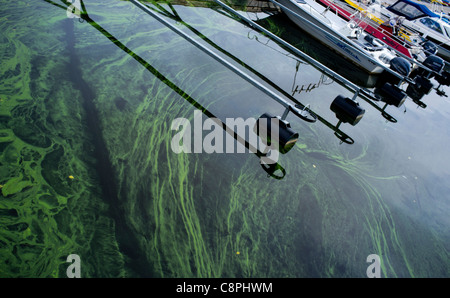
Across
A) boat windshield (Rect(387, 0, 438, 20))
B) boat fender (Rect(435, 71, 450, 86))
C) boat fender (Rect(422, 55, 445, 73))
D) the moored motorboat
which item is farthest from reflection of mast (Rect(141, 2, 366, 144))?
boat windshield (Rect(387, 0, 438, 20))

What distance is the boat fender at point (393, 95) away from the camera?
369 centimetres

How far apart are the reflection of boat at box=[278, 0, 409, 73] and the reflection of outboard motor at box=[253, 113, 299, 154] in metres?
2.81

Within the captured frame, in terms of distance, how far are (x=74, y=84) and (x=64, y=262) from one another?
69.3 inches

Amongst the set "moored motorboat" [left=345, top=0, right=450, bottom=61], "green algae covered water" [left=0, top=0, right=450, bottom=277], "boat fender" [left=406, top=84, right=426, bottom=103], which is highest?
"moored motorboat" [left=345, top=0, right=450, bottom=61]

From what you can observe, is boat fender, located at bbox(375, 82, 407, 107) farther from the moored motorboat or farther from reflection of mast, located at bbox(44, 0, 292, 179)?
the moored motorboat

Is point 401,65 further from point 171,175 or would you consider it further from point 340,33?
point 171,175

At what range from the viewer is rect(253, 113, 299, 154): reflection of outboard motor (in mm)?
2293

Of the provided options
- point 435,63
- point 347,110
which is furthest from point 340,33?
point 347,110

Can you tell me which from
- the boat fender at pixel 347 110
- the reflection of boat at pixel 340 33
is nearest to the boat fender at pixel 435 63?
the reflection of boat at pixel 340 33

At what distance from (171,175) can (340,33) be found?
4.15m

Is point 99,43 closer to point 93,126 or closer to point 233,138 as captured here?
point 93,126

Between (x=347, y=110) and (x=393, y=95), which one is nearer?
(x=347, y=110)

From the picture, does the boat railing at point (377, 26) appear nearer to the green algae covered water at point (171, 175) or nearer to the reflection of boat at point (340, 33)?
the reflection of boat at point (340, 33)

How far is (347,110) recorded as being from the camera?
3027 millimetres
